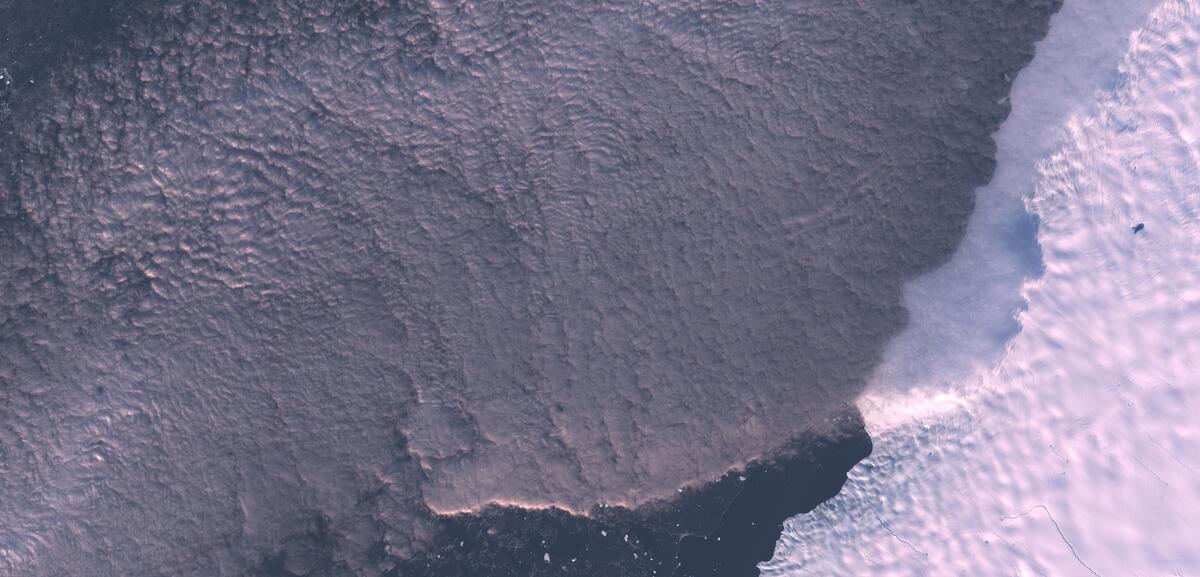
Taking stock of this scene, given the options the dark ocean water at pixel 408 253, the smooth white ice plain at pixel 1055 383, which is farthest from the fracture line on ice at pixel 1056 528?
the dark ocean water at pixel 408 253

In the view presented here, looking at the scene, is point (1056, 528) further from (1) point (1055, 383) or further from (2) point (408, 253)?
(2) point (408, 253)

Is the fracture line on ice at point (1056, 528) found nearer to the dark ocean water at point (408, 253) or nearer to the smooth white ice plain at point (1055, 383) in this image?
the smooth white ice plain at point (1055, 383)

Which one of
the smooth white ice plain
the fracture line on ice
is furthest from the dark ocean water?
the fracture line on ice

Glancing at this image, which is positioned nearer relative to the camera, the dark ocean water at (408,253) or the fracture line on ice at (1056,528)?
the dark ocean water at (408,253)

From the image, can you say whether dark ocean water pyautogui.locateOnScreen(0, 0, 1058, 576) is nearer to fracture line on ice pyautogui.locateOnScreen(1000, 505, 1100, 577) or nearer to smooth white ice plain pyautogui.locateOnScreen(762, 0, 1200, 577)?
smooth white ice plain pyautogui.locateOnScreen(762, 0, 1200, 577)

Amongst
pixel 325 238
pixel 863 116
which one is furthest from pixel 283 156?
pixel 863 116

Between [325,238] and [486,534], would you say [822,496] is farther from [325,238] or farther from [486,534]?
[325,238]
